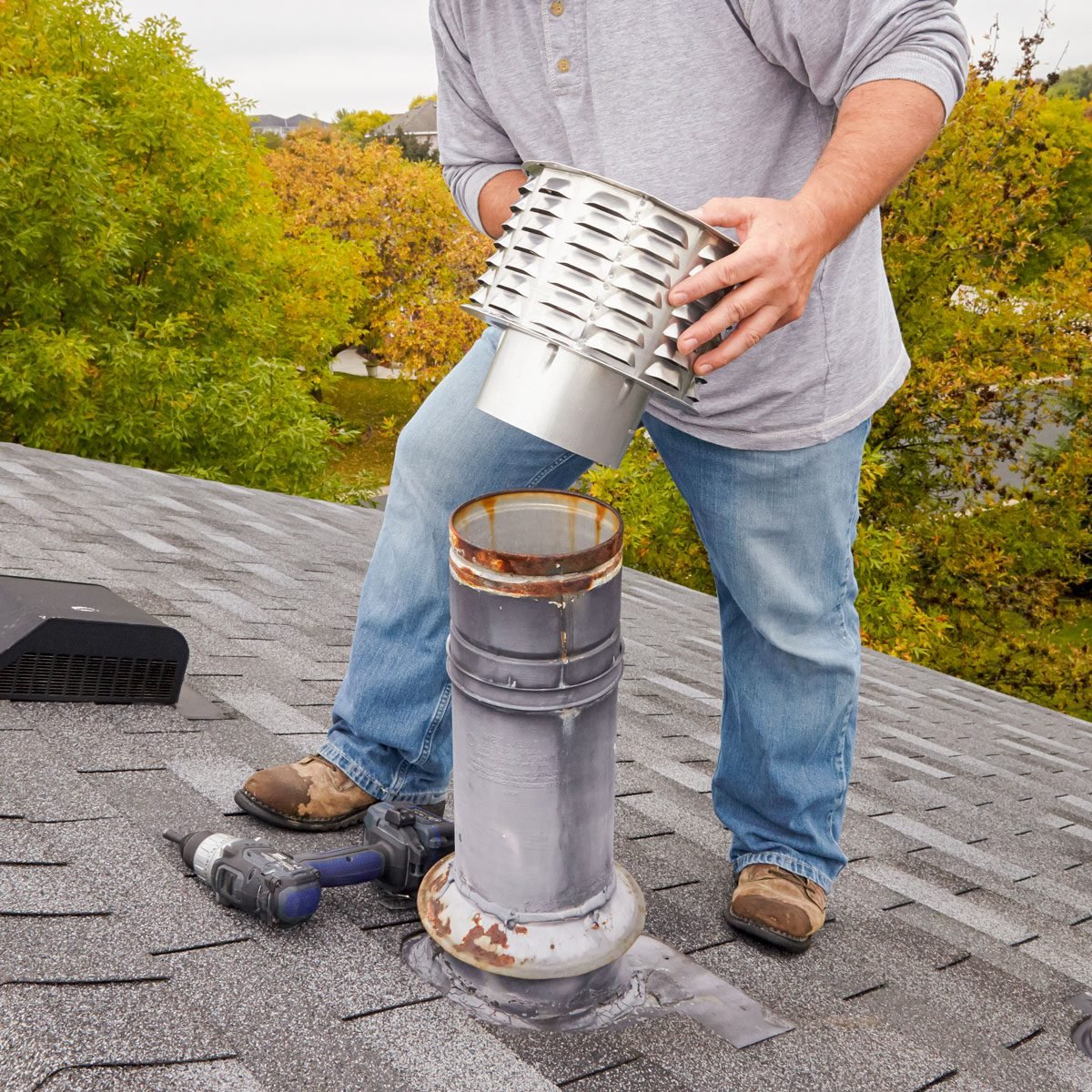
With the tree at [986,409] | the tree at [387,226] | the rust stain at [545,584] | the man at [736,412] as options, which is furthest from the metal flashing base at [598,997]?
the tree at [387,226]

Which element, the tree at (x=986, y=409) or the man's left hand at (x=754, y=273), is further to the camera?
the tree at (x=986, y=409)

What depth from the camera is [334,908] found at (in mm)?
1472

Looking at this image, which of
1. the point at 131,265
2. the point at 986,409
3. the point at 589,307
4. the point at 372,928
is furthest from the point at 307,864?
the point at 986,409

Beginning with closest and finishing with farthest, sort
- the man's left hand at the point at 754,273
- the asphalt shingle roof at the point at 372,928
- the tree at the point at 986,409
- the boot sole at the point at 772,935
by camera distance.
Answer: the asphalt shingle roof at the point at 372,928
the man's left hand at the point at 754,273
the boot sole at the point at 772,935
the tree at the point at 986,409

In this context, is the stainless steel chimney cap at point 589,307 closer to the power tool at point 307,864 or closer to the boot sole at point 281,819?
the power tool at point 307,864

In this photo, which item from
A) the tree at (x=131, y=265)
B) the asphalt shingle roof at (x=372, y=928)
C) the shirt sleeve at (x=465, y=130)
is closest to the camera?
the asphalt shingle roof at (x=372, y=928)

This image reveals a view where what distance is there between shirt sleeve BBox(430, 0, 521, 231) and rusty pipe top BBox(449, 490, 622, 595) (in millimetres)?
891

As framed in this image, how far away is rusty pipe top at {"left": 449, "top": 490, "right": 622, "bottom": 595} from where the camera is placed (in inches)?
45.5

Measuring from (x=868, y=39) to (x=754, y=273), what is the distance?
1.59 feet

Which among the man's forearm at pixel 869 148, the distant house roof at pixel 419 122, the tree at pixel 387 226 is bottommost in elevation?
the man's forearm at pixel 869 148

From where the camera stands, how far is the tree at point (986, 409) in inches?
487

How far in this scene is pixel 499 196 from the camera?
6.40 ft

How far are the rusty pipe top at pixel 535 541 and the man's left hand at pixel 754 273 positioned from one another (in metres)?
0.24

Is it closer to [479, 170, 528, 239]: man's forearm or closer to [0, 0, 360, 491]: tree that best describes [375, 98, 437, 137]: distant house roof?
[0, 0, 360, 491]: tree
